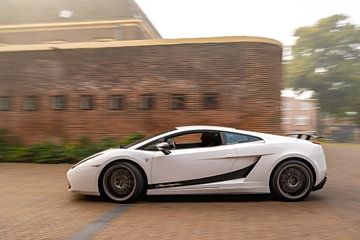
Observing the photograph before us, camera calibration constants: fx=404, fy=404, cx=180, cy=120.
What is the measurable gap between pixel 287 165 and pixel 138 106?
8.68m

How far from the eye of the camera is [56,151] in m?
12.8

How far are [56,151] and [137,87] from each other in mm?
3689

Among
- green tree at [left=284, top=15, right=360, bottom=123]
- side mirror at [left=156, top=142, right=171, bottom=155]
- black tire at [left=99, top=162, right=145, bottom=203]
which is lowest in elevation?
black tire at [left=99, top=162, right=145, bottom=203]

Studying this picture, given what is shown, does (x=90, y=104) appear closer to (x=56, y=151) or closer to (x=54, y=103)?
(x=54, y=103)

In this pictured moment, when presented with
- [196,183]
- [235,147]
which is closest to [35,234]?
[196,183]

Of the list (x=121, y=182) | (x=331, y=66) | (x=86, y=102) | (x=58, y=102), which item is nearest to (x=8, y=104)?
(x=58, y=102)

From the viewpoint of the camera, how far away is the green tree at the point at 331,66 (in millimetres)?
36000

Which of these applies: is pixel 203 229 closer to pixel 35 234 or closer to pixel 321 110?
pixel 35 234

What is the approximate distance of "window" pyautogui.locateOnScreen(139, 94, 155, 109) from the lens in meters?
14.5

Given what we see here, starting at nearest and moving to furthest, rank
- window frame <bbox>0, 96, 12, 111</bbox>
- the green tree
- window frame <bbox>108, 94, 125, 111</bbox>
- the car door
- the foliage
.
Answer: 1. the car door
2. the foliage
3. window frame <bbox>108, 94, 125, 111</bbox>
4. window frame <bbox>0, 96, 12, 111</bbox>
5. the green tree

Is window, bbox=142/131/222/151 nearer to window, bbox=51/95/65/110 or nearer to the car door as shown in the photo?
the car door

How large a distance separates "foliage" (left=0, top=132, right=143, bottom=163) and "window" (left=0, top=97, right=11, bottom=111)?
2.03 metres

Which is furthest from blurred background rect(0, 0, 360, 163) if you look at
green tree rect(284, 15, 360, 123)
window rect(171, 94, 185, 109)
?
green tree rect(284, 15, 360, 123)

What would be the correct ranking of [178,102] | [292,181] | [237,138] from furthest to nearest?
[178,102], [237,138], [292,181]
